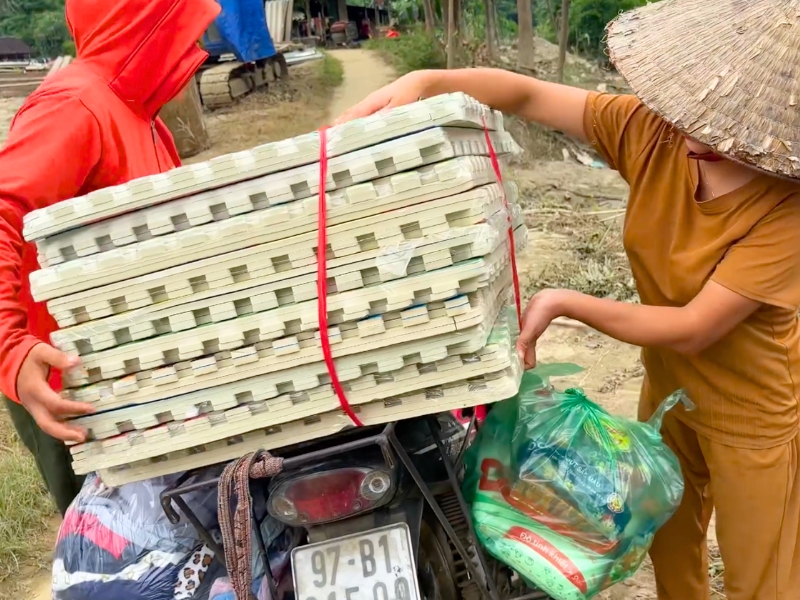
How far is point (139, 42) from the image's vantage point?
2133 millimetres

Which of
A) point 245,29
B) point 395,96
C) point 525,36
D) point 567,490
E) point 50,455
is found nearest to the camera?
point 567,490

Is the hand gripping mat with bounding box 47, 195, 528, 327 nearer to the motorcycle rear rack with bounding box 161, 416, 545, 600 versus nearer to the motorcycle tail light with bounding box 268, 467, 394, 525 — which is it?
the motorcycle rear rack with bounding box 161, 416, 545, 600

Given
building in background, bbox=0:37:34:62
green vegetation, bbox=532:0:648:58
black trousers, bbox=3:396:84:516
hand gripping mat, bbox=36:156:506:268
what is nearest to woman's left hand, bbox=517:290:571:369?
hand gripping mat, bbox=36:156:506:268

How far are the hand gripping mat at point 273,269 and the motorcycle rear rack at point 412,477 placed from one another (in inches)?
14.6

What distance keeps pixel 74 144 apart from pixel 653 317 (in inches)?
58.6

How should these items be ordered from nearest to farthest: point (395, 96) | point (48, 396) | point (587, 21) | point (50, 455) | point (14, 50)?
point (48, 396) → point (395, 96) → point (50, 455) → point (14, 50) → point (587, 21)

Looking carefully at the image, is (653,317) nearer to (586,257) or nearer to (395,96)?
(395,96)

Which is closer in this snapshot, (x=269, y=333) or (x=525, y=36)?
(x=269, y=333)

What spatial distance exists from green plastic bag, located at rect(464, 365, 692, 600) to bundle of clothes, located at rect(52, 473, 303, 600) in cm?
54

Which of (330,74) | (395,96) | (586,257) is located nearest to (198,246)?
(395,96)

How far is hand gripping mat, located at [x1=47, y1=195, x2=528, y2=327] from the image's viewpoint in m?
1.40

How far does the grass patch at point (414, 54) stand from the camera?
53.0ft

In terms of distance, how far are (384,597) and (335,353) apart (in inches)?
24.6

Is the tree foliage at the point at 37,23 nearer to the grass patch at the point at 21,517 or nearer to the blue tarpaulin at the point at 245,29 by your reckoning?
the blue tarpaulin at the point at 245,29
